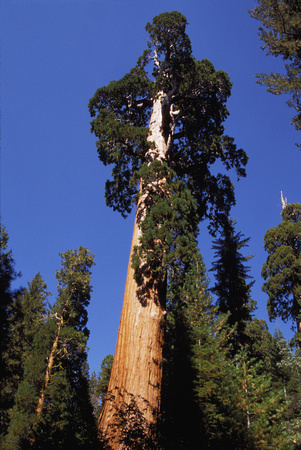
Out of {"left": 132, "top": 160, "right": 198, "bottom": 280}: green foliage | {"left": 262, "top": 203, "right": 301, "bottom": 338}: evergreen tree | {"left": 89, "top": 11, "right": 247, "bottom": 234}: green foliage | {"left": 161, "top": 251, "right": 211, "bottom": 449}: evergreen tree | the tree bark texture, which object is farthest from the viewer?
{"left": 262, "top": 203, "right": 301, "bottom": 338}: evergreen tree

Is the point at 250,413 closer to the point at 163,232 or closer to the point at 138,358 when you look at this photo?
the point at 138,358

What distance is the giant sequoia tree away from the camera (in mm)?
4723

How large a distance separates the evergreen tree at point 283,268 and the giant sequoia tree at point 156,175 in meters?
11.0

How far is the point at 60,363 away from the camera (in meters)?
Answer: 14.1

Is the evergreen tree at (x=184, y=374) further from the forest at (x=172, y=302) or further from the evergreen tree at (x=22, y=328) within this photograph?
the evergreen tree at (x=22, y=328)

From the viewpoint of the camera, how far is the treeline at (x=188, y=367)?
4.40 metres

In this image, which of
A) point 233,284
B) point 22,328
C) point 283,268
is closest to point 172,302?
point 233,284

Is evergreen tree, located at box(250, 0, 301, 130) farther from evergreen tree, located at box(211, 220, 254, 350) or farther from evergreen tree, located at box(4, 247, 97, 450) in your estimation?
evergreen tree, located at box(4, 247, 97, 450)

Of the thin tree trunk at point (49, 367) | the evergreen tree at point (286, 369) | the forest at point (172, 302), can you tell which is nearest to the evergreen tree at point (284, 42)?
the forest at point (172, 302)

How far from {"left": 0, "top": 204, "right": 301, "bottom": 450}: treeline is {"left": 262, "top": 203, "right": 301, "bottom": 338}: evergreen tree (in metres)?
0.13

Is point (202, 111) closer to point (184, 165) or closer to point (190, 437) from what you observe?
point (184, 165)

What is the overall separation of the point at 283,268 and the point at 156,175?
14.9 meters

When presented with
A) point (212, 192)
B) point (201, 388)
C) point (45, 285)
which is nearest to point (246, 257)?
point (212, 192)

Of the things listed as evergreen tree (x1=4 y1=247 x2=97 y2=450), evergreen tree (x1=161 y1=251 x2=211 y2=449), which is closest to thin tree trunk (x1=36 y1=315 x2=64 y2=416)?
evergreen tree (x1=4 y1=247 x2=97 y2=450)
